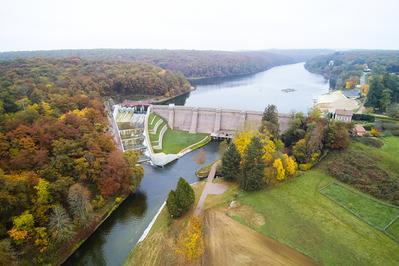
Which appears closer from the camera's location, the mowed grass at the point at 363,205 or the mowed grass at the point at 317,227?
the mowed grass at the point at 317,227

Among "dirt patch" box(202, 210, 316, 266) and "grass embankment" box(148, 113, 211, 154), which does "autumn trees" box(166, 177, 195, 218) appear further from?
"grass embankment" box(148, 113, 211, 154)

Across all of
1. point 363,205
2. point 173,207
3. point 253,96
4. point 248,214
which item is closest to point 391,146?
point 363,205

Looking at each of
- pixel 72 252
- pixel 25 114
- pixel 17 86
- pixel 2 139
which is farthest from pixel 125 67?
pixel 72 252

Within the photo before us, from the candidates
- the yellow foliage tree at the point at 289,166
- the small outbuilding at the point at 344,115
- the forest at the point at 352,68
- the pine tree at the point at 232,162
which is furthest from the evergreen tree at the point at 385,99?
the forest at the point at 352,68

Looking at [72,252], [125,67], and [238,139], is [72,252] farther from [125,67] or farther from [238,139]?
[125,67]

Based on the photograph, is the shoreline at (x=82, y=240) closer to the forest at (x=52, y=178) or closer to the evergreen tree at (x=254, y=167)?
the forest at (x=52, y=178)

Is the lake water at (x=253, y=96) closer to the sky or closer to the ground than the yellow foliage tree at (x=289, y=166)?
closer to the ground

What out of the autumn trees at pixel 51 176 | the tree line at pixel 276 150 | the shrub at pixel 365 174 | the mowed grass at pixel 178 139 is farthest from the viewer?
the mowed grass at pixel 178 139
